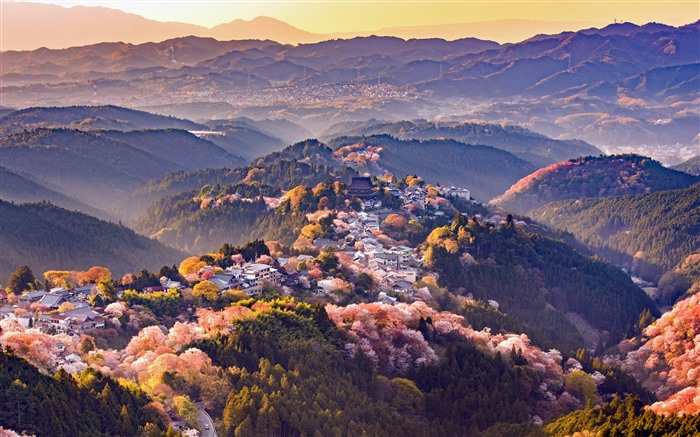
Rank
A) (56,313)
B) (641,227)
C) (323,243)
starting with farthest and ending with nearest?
1. (641,227)
2. (323,243)
3. (56,313)

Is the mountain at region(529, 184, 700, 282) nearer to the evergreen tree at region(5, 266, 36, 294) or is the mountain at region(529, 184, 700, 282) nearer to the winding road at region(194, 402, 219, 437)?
the evergreen tree at region(5, 266, 36, 294)

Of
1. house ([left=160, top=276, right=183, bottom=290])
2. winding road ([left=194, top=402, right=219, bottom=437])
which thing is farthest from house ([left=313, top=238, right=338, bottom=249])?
winding road ([left=194, top=402, right=219, bottom=437])

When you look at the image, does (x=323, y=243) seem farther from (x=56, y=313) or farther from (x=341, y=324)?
(x=56, y=313)

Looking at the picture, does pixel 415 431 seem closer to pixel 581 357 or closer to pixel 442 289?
pixel 581 357

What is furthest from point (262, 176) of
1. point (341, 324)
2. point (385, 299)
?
point (341, 324)

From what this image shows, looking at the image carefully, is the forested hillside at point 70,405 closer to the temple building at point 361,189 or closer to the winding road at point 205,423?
the winding road at point 205,423

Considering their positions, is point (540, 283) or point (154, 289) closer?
point (154, 289)
